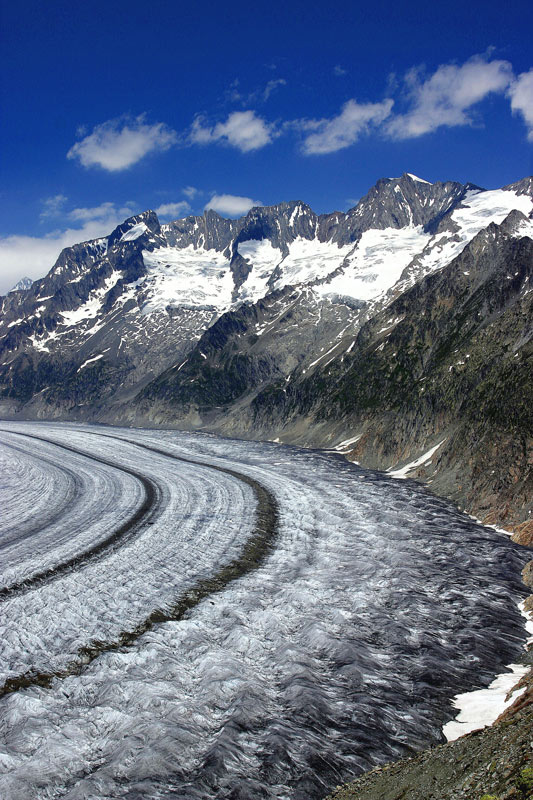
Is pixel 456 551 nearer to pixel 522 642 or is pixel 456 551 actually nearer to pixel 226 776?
pixel 522 642

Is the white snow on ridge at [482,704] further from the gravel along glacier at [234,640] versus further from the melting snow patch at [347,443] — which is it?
the melting snow patch at [347,443]

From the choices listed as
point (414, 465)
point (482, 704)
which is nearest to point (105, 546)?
point (482, 704)

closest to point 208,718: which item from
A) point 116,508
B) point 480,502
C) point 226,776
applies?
point 226,776

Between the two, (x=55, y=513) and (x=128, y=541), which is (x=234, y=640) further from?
(x=55, y=513)

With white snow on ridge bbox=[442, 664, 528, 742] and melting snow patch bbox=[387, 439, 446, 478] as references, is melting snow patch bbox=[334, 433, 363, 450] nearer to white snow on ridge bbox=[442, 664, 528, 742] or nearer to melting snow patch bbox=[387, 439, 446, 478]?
melting snow patch bbox=[387, 439, 446, 478]

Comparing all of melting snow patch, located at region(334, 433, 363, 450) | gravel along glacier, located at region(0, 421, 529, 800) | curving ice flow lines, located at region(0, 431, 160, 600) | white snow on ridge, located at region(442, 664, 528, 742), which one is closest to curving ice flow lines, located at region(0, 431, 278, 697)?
curving ice flow lines, located at region(0, 431, 160, 600)

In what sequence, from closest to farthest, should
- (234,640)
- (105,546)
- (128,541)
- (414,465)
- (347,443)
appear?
1. (234,640)
2. (105,546)
3. (128,541)
4. (414,465)
5. (347,443)
